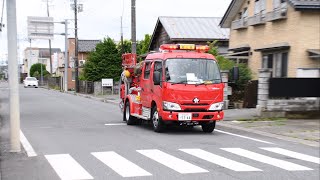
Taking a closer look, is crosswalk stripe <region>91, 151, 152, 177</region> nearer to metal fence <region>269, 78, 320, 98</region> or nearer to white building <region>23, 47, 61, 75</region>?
metal fence <region>269, 78, 320, 98</region>

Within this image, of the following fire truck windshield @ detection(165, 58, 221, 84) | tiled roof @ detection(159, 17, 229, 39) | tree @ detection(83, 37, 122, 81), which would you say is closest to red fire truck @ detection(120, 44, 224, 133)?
fire truck windshield @ detection(165, 58, 221, 84)

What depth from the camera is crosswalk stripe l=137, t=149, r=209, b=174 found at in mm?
7666

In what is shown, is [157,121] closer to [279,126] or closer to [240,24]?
[279,126]

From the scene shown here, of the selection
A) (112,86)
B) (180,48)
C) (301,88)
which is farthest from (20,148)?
(112,86)

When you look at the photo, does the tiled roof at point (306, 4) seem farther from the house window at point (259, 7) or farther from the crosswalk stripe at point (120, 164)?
the crosswalk stripe at point (120, 164)

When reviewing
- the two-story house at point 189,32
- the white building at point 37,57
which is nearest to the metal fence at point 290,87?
the two-story house at point 189,32

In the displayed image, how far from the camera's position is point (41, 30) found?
149 feet

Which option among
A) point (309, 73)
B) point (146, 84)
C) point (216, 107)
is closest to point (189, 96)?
point (216, 107)

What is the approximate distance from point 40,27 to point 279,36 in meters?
30.2

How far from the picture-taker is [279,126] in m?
14.6

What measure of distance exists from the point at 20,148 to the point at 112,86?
29.4 m

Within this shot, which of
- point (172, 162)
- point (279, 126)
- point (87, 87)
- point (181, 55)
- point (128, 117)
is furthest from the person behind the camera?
point (87, 87)

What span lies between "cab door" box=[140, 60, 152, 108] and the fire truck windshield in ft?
3.57

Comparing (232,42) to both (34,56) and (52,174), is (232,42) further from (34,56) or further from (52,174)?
(34,56)
